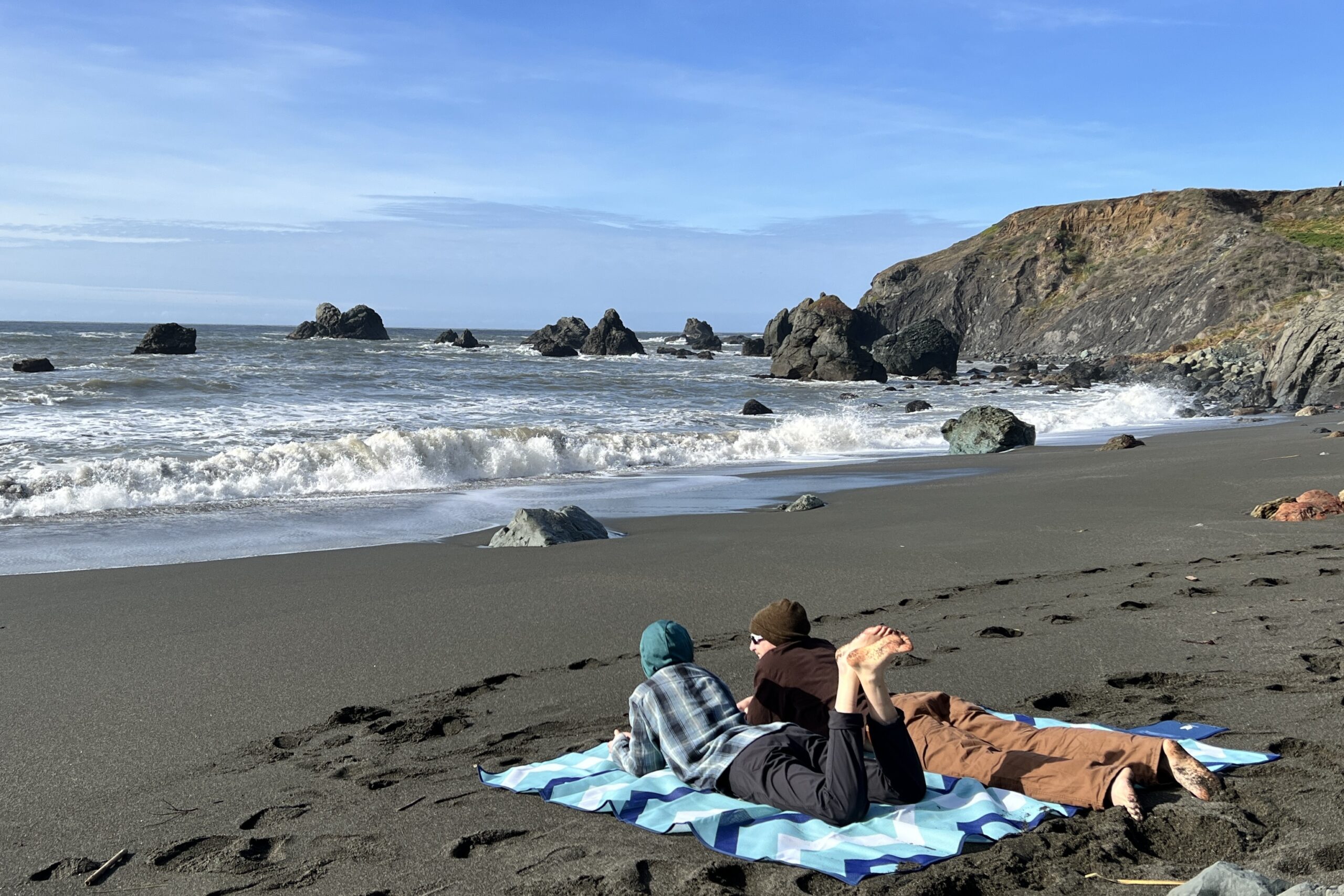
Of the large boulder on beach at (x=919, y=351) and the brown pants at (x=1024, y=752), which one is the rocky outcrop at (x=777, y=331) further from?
the brown pants at (x=1024, y=752)

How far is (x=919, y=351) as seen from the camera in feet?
168

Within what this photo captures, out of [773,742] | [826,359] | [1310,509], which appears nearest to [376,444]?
[1310,509]

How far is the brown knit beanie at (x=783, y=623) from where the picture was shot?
4.11 meters

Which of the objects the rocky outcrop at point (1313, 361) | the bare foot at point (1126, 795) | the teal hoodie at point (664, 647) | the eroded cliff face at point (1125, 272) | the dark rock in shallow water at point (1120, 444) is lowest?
the bare foot at point (1126, 795)

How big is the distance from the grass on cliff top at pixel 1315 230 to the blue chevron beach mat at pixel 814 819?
68590 millimetres

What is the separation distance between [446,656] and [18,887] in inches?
105

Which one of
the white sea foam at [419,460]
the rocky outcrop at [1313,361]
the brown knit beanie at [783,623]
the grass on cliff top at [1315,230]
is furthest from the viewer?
the grass on cliff top at [1315,230]

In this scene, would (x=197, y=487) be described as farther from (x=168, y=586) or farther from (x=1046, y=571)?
(x=1046, y=571)

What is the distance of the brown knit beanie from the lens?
4.11 meters

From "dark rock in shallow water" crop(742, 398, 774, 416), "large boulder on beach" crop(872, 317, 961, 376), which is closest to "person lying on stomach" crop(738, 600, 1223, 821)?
"dark rock in shallow water" crop(742, 398, 774, 416)

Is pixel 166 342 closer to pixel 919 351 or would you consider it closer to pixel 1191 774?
pixel 919 351

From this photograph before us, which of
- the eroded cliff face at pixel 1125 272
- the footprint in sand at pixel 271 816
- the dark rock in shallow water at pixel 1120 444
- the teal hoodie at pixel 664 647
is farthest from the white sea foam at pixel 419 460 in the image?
the eroded cliff face at pixel 1125 272

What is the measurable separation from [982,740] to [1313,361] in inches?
1141

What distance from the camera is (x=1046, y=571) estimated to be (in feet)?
24.5
